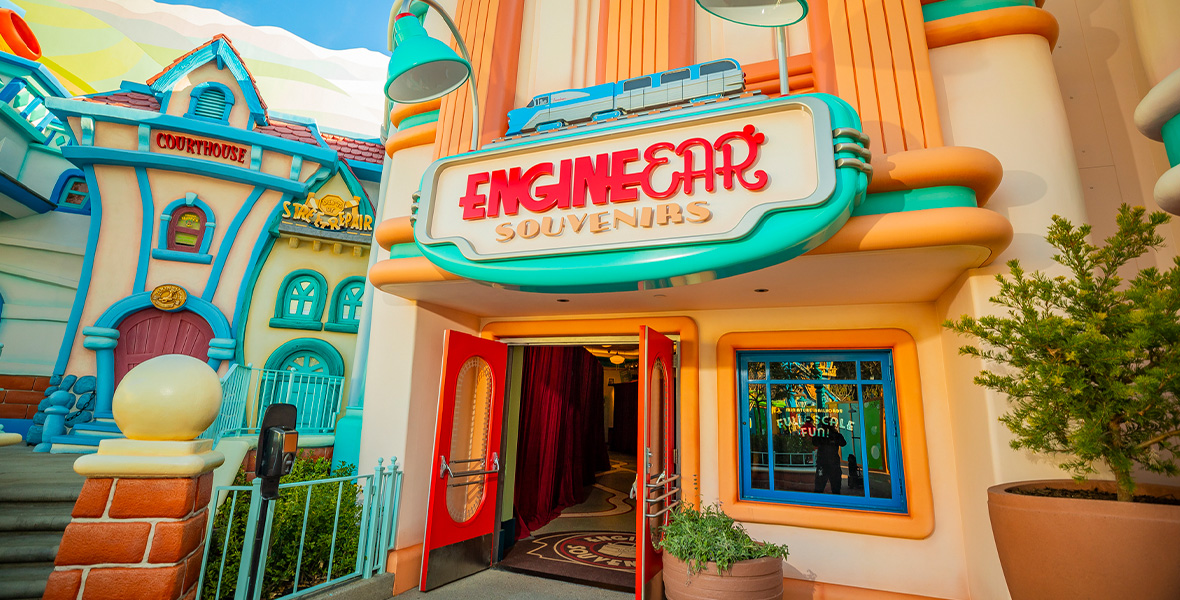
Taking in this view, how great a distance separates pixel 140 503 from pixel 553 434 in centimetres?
525

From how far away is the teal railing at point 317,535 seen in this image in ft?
11.8

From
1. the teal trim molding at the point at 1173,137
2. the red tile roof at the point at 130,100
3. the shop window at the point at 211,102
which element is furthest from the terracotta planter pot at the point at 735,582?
the red tile roof at the point at 130,100

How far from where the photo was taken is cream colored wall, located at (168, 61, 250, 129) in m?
8.86

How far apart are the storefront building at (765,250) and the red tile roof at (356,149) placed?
17.8 feet

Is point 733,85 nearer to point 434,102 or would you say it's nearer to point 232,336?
point 434,102

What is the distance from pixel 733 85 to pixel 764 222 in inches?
57.9

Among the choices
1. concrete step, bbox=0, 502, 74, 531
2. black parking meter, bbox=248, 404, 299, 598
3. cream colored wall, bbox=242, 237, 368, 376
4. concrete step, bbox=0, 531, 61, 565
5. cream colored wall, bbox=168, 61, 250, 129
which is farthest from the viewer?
cream colored wall, bbox=168, 61, 250, 129

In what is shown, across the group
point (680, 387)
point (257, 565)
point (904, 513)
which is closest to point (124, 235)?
point (257, 565)

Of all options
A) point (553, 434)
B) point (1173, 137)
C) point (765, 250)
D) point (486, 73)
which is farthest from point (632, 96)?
point (553, 434)

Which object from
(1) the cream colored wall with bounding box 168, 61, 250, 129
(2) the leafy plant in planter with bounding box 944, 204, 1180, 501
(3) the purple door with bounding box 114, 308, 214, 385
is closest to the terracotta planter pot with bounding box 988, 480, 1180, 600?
(2) the leafy plant in planter with bounding box 944, 204, 1180, 501

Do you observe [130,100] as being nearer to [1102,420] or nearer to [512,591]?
[512,591]

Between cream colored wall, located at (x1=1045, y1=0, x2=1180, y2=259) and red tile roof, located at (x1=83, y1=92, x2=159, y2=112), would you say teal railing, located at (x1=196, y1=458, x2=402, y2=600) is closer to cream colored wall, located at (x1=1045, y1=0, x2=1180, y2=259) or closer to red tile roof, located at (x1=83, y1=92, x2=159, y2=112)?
cream colored wall, located at (x1=1045, y1=0, x2=1180, y2=259)

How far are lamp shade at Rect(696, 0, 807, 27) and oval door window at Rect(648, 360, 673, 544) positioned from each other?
99.0 inches

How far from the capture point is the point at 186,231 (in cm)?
859
